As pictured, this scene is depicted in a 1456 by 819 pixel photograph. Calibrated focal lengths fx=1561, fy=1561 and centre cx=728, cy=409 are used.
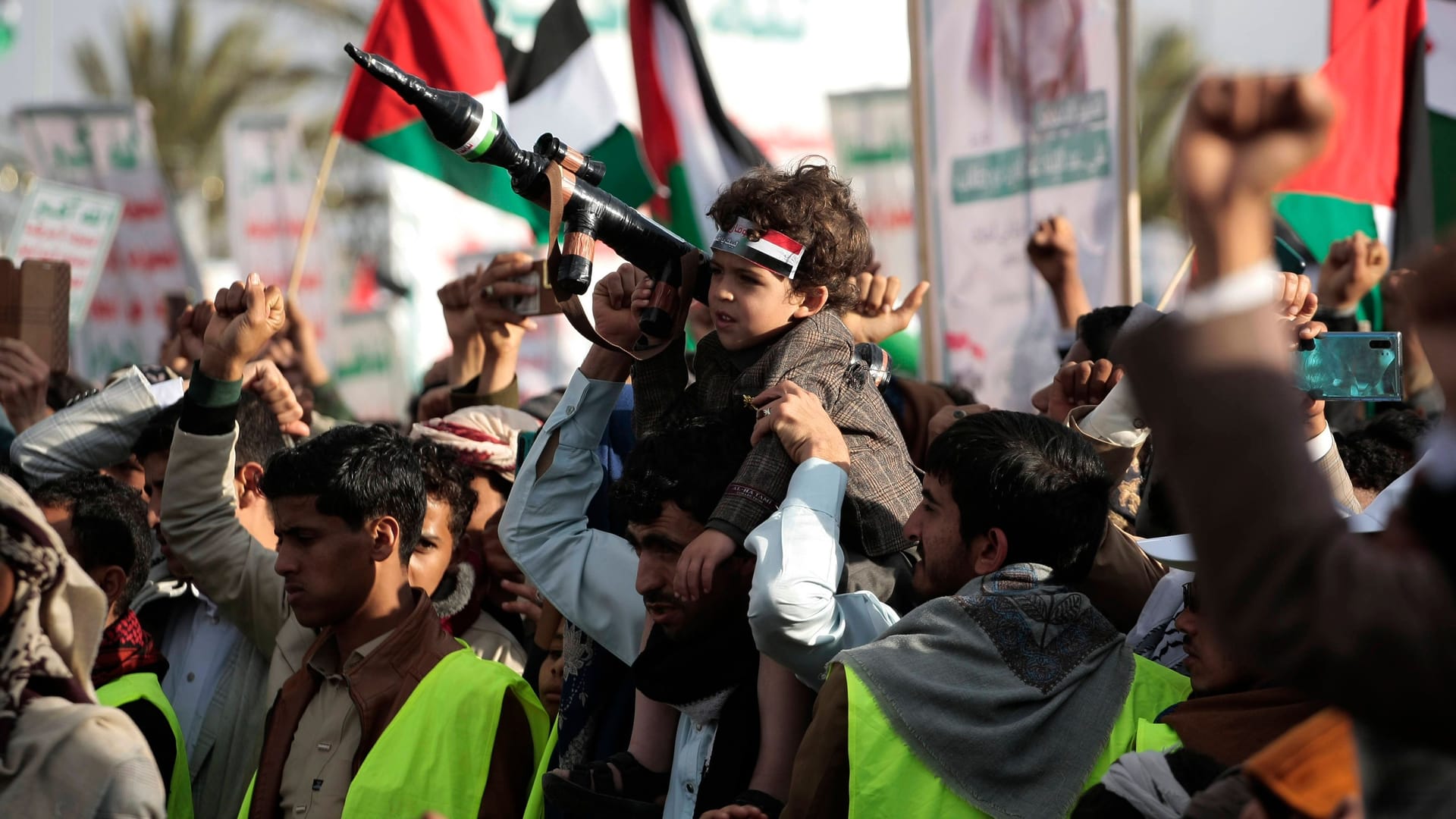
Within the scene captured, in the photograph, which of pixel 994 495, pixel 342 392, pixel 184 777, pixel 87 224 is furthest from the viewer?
pixel 342 392

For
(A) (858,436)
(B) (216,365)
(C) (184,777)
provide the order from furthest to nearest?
(B) (216,365) → (C) (184,777) → (A) (858,436)

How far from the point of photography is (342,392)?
12.9m

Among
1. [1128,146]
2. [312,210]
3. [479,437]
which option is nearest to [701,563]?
[479,437]

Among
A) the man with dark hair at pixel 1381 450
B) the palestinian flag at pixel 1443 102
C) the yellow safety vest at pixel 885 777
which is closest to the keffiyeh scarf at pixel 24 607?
the yellow safety vest at pixel 885 777

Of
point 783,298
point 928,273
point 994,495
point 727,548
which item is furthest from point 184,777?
point 928,273

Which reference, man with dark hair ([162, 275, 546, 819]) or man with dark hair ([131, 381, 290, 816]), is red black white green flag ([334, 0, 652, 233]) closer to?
man with dark hair ([131, 381, 290, 816])

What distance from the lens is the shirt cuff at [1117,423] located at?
12.9ft

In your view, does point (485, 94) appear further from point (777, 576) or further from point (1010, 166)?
point (777, 576)

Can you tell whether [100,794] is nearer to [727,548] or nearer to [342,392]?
[727,548]

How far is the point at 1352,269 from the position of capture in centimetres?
588

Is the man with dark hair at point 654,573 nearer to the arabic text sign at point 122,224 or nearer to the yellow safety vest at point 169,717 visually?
the yellow safety vest at point 169,717

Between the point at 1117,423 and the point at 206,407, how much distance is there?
8.00ft

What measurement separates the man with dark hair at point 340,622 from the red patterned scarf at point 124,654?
10.8 inches

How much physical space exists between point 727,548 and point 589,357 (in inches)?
36.0
